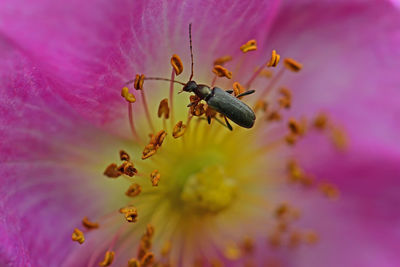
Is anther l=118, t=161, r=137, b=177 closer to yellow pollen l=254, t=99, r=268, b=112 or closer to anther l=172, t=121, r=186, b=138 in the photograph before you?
anther l=172, t=121, r=186, b=138

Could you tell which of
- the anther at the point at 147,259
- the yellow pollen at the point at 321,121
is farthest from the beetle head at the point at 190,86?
the yellow pollen at the point at 321,121

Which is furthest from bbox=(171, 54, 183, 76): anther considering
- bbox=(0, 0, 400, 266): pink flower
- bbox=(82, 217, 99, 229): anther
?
bbox=(82, 217, 99, 229): anther

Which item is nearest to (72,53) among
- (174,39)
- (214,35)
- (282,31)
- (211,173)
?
(174,39)

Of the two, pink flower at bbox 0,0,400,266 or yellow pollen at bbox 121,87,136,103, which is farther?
yellow pollen at bbox 121,87,136,103

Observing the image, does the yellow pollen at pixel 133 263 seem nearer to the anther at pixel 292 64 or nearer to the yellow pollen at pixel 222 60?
the yellow pollen at pixel 222 60

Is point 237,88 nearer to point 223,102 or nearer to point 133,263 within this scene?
point 223,102

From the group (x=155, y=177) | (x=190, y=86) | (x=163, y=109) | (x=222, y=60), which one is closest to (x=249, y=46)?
(x=222, y=60)

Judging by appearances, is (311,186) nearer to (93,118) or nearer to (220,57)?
(220,57)
